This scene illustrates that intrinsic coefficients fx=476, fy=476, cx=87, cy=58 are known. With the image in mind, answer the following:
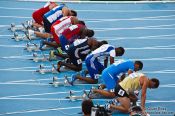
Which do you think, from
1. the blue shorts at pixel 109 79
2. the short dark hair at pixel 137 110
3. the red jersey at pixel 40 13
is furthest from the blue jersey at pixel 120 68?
the red jersey at pixel 40 13

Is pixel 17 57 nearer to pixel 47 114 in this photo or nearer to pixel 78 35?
pixel 78 35

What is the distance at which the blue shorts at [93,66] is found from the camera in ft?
34.1

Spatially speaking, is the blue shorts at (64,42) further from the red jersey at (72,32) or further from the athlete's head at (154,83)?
the athlete's head at (154,83)

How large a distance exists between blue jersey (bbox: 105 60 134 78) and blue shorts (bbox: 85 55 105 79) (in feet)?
2.17

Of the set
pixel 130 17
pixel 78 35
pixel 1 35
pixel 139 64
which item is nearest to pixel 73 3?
pixel 130 17

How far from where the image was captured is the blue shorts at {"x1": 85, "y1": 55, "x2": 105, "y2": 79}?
10398mm

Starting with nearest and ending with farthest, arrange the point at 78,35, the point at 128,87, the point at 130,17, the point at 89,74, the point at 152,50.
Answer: the point at 128,87, the point at 89,74, the point at 78,35, the point at 152,50, the point at 130,17

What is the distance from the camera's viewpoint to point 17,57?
12.0m

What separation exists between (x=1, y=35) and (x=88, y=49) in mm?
3561

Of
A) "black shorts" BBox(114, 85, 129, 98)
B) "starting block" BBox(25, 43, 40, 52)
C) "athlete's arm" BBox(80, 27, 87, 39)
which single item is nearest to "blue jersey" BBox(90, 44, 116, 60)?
"black shorts" BBox(114, 85, 129, 98)

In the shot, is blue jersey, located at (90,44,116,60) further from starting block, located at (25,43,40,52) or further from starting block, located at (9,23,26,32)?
starting block, located at (9,23,26,32)

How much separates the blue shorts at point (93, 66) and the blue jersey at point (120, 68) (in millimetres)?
661

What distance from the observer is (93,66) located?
10477 mm

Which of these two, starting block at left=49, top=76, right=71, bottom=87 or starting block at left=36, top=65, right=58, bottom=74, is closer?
starting block at left=49, top=76, right=71, bottom=87
